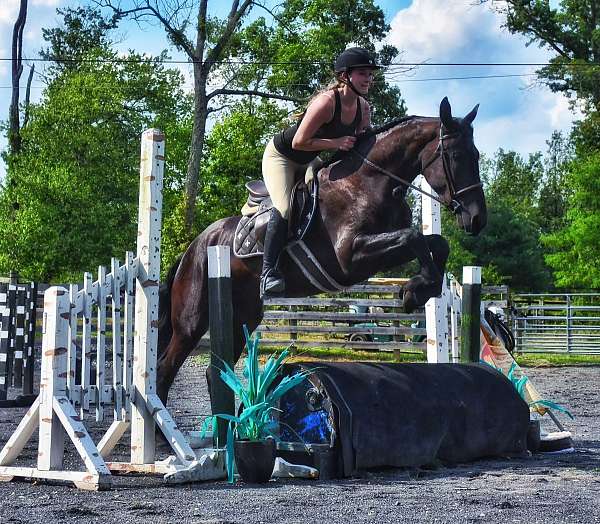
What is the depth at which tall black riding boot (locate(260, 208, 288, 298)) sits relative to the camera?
6.09m

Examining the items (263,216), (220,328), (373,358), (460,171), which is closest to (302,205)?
(263,216)

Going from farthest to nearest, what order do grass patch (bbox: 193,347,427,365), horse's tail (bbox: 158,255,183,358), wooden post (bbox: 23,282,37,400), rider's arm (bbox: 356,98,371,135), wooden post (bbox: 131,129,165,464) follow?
grass patch (bbox: 193,347,427,365) < wooden post (bbox: 23,282,37,400) < horse's tail (bbox: 158,255,183,358) < rider's arm (bbox: 356,98,371,135) < wooden post (bbox: 131,129,165,464)

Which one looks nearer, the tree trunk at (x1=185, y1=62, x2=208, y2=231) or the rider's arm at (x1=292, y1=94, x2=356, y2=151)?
the rider's arm at (x1=292, y1=94, x2=356, y2=151)

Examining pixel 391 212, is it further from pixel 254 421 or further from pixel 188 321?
pixel 188 321

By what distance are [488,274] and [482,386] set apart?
3020cm

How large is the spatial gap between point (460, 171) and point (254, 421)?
1897 mm

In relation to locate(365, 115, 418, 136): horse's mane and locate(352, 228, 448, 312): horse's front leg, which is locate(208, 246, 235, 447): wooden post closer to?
locate(352, 228, 448, 312): horse's front leg

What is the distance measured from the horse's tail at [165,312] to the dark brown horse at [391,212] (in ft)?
1.69

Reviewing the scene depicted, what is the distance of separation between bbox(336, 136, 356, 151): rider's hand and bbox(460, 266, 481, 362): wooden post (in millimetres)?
1312

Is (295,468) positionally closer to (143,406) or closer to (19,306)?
(143,406)

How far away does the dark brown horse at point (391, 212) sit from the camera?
5.71m

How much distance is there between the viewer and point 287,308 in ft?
66.7

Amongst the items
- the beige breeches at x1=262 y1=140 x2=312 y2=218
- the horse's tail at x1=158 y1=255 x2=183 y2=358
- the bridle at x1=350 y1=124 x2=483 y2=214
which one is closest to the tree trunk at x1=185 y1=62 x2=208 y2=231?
the horse's tail at x1=158 y1=255 x2=183 y2=358

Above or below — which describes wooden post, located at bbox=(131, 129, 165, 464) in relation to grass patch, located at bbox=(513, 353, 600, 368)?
above
